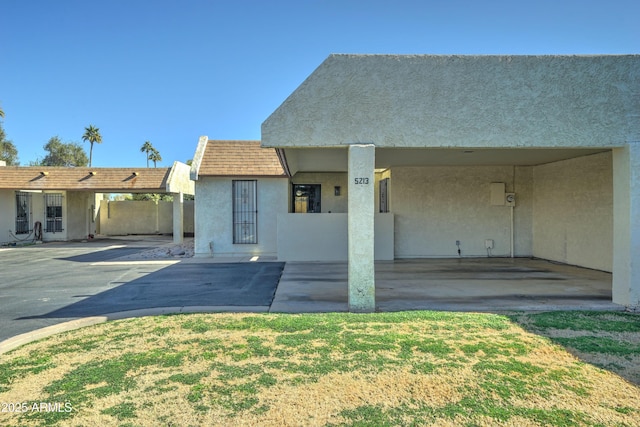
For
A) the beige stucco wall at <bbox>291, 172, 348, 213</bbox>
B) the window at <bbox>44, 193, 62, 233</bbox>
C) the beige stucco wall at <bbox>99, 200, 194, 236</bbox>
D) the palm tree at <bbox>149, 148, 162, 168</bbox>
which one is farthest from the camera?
the palm tree at <bbox>149, 148, 162, 168</bbox>

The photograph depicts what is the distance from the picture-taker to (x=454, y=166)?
46.1 ft

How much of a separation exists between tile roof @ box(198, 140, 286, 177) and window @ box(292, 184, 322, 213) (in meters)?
2.18

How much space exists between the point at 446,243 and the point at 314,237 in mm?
5009

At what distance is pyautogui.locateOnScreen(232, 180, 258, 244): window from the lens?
52.2 feet

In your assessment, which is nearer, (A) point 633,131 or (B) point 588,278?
(A) point 633,131

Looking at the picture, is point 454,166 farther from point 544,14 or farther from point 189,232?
point 189,232

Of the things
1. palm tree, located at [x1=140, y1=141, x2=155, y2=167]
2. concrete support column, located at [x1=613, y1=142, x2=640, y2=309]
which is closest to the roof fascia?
concrete support column, located at [x1=613, y1=142, x2=640, y2=309]

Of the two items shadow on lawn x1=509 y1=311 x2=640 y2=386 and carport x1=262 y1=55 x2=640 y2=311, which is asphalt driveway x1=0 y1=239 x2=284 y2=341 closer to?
carport x1=262 y1=55 x2=640 y2=311

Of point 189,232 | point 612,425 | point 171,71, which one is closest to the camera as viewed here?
point 612,425

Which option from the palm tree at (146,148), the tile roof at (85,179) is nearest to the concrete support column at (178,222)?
the tile roof at (85,179)

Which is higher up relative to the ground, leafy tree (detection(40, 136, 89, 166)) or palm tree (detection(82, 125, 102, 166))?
palm tree (detection(82, 125, 102, 166))

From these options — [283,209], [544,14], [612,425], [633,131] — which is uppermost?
[544,14]

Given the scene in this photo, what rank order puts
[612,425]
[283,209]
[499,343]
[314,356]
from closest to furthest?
1. [612,425]
2. [314,356]
3. [499,343]
4. [283,209]

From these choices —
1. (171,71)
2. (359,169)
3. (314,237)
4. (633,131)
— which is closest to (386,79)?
(359,169)
